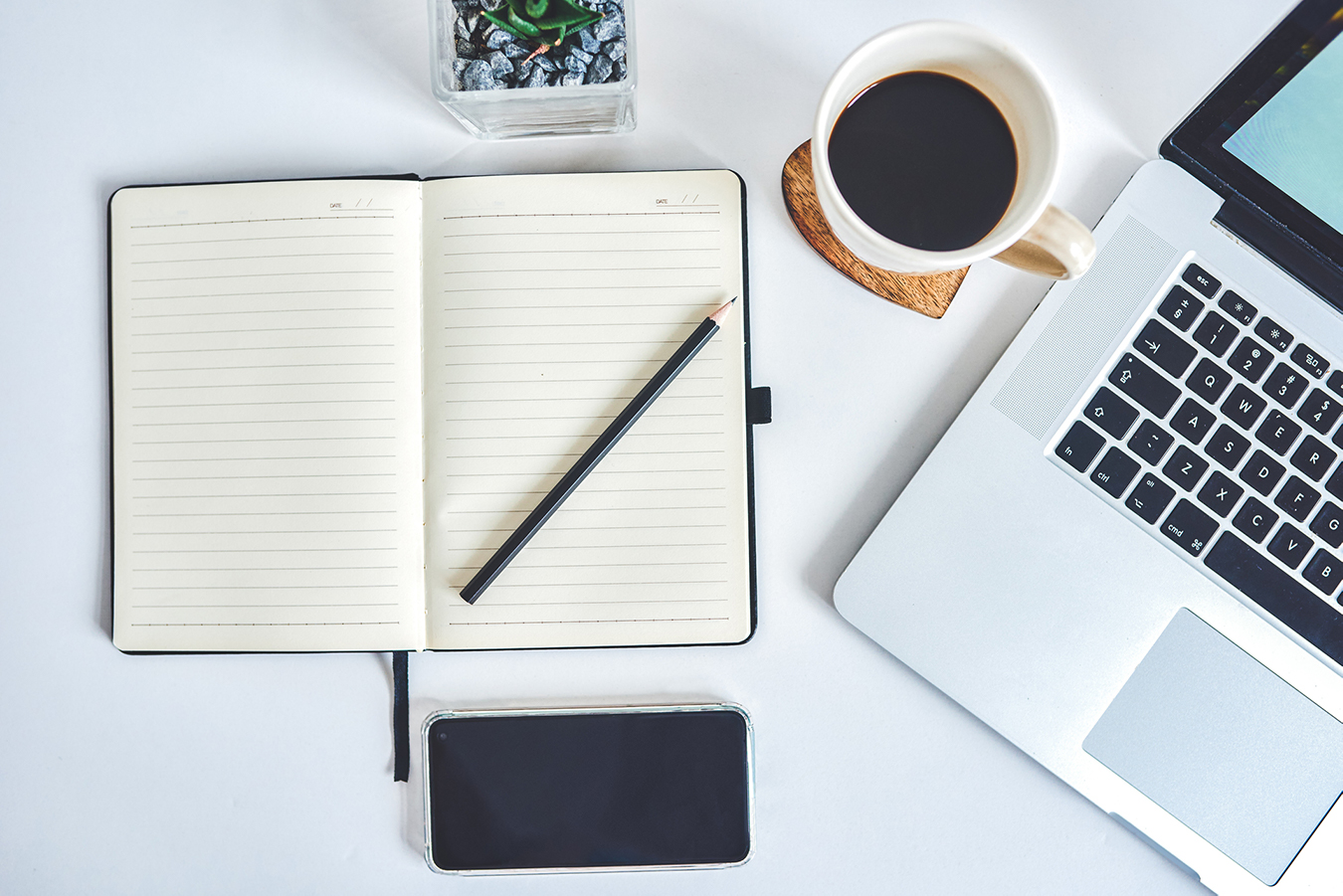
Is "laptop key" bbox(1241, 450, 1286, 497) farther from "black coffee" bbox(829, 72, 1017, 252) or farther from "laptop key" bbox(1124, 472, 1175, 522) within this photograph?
"black coffee" bbox(829, 72, 1017, 252)

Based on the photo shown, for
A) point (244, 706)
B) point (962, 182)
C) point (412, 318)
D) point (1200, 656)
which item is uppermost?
point (962, 182)

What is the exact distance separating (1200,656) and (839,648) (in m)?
0.21

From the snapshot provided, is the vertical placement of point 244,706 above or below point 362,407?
below

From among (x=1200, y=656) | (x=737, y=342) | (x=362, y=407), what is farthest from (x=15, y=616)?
(x=1200, y=656)

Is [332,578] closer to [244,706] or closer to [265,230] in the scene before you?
[244,706]

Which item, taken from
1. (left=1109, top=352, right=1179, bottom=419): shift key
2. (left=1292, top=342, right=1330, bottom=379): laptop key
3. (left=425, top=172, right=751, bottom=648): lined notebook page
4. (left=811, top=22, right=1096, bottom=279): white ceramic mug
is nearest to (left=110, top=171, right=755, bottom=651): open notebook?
(left=425, top=172, right=751, bottom=648): lined notebook page

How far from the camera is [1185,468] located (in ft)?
1.55

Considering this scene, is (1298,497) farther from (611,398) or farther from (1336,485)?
(611,398)

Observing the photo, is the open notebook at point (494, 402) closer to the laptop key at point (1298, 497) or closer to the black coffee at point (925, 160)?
the black coffee at point (925, 160)

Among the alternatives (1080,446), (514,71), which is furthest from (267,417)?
(1080,446)

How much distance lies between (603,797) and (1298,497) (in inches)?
17.9

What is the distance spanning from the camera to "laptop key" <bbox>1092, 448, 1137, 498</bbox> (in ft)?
1.56

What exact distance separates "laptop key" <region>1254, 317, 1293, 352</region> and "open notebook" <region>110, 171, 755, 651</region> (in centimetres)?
30

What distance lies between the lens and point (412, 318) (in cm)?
50
